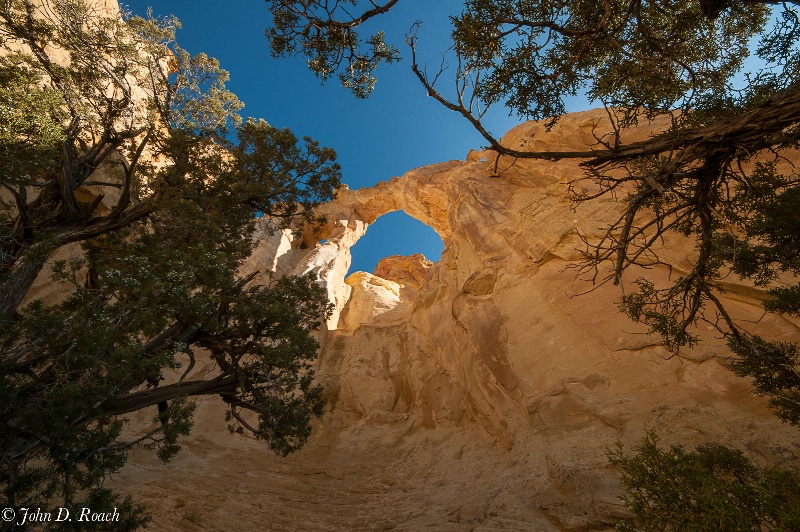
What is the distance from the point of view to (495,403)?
43.4 feet

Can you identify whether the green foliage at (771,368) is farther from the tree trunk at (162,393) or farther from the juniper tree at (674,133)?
the tree trunk at (162,393)

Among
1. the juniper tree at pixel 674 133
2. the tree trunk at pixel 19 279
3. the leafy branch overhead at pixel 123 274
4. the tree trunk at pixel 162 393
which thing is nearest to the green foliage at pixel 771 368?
the juniper tree at pixel 674 133

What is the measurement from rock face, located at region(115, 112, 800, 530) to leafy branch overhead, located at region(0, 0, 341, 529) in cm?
221

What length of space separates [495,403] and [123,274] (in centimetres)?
1054

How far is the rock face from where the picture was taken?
875 cm

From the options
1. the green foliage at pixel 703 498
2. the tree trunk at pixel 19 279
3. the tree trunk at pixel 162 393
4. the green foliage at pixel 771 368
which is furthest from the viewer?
the tree trunk at pixel 162 393

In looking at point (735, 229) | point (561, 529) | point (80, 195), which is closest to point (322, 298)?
point (561, 529)

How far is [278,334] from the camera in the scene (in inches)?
441

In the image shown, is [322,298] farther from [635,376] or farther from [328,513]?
[635,376]

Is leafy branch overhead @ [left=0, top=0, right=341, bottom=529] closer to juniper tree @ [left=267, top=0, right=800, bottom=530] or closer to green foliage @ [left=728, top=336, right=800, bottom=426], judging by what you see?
juniper tree @ [left=267, top=0, right=800, bottom=530]

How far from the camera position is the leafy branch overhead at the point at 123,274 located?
6852 mm

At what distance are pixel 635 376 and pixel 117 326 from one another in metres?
11.1

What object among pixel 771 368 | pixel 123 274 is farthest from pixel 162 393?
pixel 771 368

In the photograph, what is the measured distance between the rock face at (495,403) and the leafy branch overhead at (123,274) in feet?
7.25
